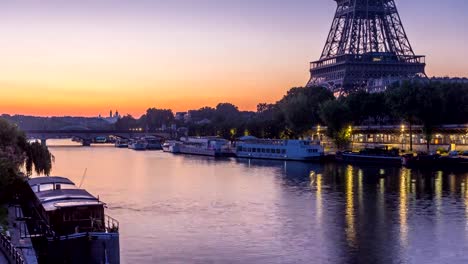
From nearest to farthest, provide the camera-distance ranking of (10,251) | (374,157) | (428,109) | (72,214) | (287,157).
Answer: (10,251)
(72,214)
(374,157)
(428,109)
(287,157)

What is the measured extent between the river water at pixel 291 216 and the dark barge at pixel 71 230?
3355 mm

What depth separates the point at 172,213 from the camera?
4334 centimetres

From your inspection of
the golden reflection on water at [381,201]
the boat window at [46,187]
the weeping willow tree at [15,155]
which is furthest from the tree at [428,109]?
the boat window at [46,187]

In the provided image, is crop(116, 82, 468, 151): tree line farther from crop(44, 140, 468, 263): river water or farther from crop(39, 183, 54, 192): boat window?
crop(39, 183, 54, 192): boat window

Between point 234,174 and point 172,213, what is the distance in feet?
106

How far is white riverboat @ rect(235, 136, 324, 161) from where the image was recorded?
314 feet

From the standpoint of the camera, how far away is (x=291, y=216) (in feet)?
139

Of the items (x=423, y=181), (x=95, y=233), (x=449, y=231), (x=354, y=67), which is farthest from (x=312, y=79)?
(x=95, y=233)

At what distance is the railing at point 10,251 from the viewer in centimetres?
1987

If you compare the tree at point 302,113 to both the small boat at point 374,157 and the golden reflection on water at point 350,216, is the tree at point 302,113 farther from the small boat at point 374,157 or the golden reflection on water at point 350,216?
the golden reflection on water at point 350,216

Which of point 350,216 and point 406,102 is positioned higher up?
point 406,102

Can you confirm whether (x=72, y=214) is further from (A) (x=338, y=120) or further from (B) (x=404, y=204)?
(A) (x=338, y=120)

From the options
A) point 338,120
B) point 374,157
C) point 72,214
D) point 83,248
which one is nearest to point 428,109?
point 374,157

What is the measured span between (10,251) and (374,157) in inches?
2757
